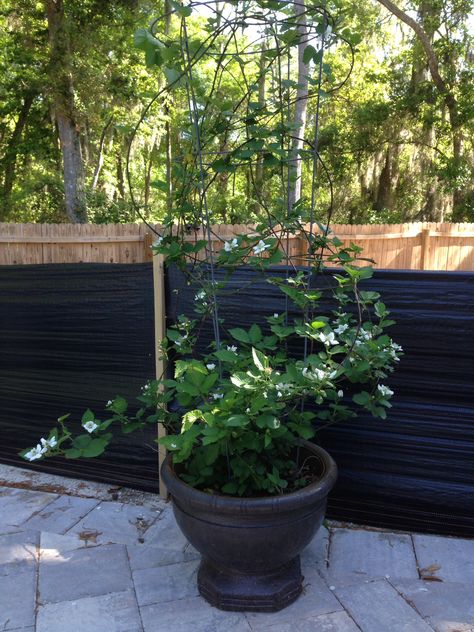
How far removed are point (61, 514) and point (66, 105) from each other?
11223 mm

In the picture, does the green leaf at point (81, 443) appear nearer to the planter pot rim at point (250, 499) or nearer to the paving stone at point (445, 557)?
the planter pot rim at point (250, 499)

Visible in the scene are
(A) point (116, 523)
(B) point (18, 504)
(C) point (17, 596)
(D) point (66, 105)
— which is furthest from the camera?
(D) point (66, 105)

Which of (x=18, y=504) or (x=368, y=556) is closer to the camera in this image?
(x=368, y=556)

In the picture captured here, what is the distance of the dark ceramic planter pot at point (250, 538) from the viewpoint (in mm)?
2219

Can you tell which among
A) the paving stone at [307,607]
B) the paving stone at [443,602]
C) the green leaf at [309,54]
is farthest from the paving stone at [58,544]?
the green leaf at [309,54]

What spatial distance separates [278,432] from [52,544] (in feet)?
4.88

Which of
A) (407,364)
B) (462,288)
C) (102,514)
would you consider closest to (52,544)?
(102,514)

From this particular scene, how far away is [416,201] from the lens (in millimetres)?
16359

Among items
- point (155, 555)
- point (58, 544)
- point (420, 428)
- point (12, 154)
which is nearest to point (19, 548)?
point (58, 544)

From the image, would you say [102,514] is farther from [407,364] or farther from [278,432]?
[407,364]

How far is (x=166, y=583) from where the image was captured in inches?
102

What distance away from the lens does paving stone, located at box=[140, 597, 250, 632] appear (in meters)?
2.28

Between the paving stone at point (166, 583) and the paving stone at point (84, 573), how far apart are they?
0.23 ft

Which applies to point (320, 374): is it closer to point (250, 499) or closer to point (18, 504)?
point (250, 499)
